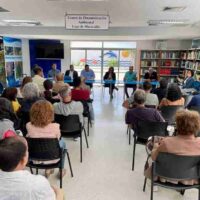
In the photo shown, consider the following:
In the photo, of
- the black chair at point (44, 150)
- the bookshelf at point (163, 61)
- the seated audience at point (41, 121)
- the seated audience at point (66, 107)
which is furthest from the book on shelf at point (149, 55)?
the black chair at point (44, 150)

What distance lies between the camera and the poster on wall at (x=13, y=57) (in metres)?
9.13

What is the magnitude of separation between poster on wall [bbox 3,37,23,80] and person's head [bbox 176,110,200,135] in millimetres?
8630

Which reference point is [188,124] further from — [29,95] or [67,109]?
[29,95]

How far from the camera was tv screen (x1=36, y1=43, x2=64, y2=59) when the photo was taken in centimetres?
1088

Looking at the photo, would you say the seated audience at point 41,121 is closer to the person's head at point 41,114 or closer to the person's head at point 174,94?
the person's head at point 41,114

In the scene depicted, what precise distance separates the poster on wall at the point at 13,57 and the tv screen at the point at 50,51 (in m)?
0.91

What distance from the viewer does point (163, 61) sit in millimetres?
10305

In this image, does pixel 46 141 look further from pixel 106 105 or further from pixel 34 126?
pixel 106 105

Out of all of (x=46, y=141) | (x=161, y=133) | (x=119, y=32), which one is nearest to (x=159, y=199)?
(x=161, y=133)

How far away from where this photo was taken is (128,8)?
4.60 meters

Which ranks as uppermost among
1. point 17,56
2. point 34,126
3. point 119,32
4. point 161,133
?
point 119,32

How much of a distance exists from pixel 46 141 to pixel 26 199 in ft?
3.45

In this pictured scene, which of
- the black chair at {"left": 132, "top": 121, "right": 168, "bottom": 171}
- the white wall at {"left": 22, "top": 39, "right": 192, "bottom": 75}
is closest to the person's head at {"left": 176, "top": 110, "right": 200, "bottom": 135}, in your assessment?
the black chair at {"left": 132, "top": 121, "right": 168, "bottom": 171}

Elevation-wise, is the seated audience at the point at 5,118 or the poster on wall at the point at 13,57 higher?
the poster on wall at the point at 13,57
